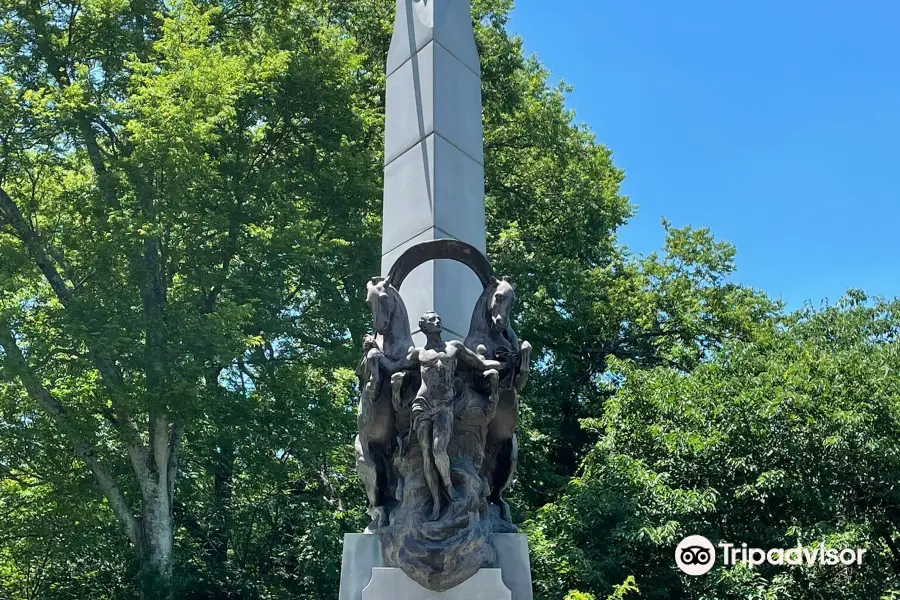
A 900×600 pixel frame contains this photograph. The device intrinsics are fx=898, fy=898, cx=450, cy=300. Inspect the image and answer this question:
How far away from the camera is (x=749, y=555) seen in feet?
39.9

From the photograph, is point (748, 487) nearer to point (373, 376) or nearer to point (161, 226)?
point (373, 376)

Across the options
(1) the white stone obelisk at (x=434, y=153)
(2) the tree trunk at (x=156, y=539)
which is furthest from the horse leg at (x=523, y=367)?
(2) the tree trunk at (x=156, y=539)

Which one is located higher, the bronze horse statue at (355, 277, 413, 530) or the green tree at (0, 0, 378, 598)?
the green tree at (0, 0, 378, 598)

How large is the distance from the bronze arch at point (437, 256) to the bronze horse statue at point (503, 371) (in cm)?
25

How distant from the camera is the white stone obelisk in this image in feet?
24.1

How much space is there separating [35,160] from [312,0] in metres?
7.95

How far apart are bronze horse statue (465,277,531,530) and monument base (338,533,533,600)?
0.82ft

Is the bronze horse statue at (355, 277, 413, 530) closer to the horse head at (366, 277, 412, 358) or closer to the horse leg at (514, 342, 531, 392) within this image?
the horse head at (366, 277, 412, 358)

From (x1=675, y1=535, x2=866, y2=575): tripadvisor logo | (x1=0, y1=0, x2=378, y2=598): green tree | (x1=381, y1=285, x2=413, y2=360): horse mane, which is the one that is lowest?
(x1=675, y1=535, x2=866, y2=575): tripadvisor logo

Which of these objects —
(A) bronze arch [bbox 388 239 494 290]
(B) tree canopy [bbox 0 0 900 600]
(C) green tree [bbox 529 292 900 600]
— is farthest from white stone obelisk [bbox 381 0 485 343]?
(C) green tree [bbox 529 292 900 600]

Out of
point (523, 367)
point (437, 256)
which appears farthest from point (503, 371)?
point (437, 256)

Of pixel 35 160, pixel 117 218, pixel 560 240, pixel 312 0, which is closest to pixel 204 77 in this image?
pixel 117 218

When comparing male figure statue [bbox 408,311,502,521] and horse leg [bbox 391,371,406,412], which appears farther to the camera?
horse leg [bbox 391,371,406,412]

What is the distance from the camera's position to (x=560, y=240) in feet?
70.2
